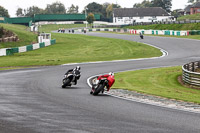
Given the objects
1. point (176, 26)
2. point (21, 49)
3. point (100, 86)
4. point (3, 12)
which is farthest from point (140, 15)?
point (100, 86)

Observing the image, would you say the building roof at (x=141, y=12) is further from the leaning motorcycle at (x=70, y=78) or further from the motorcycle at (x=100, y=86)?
the motorcycle at (x=100, y=86)

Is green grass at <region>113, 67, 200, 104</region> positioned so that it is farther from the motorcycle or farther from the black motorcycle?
the motorcycle

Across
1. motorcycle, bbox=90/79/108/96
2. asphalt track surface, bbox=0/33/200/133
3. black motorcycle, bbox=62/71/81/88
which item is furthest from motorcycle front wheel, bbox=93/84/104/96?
black motorcycle, bbox=62/71/81/88

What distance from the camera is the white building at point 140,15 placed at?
177m

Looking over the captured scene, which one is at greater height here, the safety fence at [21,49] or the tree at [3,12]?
the tree at [3,12]

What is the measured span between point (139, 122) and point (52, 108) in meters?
3.71

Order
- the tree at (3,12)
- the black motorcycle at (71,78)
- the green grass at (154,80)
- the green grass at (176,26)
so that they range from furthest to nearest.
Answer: the tree at (3,12) → the green grass at (176,26) → the green grass at (154,80) → the black motorcycle at (71,78)

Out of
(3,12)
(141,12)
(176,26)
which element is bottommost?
(176,26)

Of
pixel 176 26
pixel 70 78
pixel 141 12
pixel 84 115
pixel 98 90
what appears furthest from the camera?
pixel 141 12

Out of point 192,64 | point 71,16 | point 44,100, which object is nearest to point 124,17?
point 71,16

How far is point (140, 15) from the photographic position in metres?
178

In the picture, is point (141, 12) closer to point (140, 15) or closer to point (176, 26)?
point (140, 15)

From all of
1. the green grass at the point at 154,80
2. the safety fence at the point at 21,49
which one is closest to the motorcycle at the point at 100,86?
the green grass at the point at 154,80

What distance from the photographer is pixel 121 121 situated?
1109cm
